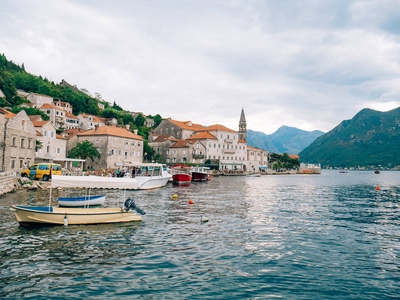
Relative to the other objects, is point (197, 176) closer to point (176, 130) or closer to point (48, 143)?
point (48, 143)

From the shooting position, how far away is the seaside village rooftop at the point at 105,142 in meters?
40.6

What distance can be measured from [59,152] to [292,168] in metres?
131

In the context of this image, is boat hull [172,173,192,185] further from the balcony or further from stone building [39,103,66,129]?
stone building [39,103,66,129]

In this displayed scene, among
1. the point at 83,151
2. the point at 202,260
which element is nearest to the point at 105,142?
the point at 83,151

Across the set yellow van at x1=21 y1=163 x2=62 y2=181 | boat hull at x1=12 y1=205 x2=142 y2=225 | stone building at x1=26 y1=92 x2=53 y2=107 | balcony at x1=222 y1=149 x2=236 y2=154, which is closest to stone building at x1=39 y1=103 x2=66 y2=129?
stone building at x1=26 y1=92 x2=53 y2=107

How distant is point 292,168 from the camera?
540 ft

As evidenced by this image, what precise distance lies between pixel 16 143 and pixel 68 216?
2847 centimetres

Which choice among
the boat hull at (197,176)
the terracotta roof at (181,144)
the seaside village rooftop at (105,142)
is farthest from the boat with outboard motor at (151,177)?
the terracotta roof at (181,144)

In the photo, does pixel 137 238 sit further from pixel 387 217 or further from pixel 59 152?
pixel 59 152

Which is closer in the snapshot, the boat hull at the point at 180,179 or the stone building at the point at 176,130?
the boat hull at the point at 180,179

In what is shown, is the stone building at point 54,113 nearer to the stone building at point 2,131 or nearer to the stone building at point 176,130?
the stone building at point 176,130

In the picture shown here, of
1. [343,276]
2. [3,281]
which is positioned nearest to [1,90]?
[3,281]

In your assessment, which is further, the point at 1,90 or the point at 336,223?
the point at 1,90

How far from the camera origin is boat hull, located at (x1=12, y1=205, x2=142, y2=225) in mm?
16516
